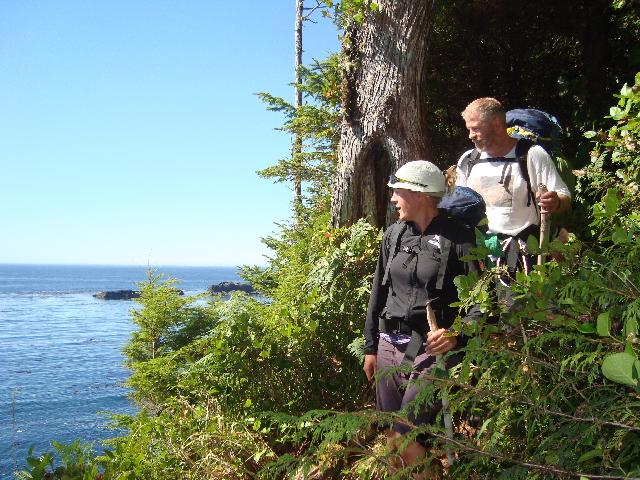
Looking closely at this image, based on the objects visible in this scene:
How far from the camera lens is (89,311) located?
86.6 metres

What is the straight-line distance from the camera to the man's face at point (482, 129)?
12.6 ft

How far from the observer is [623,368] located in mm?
Answer: 1381

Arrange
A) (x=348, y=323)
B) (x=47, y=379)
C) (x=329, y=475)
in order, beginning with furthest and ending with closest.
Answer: (x=47, y=379), (x=348, y=323), (x=329, y=475)

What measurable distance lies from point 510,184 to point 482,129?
0.43m

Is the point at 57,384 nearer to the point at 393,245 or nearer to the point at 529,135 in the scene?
the point at 393,245

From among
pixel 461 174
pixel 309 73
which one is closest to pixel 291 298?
pixel 461 174

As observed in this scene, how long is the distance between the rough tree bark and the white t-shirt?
2.41 metres

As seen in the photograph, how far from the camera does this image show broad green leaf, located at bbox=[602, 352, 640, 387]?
4.48ft

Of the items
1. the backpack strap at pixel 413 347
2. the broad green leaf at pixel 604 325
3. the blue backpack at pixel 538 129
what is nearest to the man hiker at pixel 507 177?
the blue backpack at pixel 538 129

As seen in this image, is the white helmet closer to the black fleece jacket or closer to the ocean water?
the black fleece jacket

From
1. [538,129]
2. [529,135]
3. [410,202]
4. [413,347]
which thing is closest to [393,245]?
[410,202]

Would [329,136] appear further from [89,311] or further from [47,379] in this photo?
[89,311]

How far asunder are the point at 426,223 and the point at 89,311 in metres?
91.7

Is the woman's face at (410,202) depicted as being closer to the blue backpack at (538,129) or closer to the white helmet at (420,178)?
the white helmet at (420,178)
